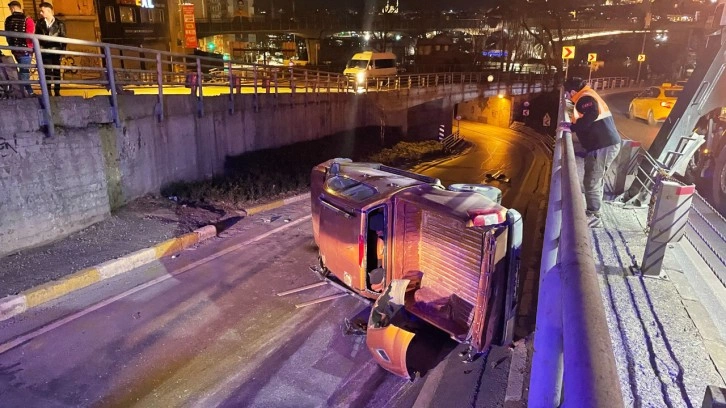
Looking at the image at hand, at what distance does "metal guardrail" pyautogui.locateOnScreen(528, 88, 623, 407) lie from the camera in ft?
3.95

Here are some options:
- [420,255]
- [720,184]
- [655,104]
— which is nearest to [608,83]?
[655,104]

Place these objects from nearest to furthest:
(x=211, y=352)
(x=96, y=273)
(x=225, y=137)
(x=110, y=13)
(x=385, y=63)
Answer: (x=211, y=352), (x=96, y=273), (x=225, y=137), (x=385, y=63), (x=110, y=13)

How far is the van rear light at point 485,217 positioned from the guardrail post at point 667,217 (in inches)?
60.0

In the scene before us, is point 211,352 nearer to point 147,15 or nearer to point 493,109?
point 147,15

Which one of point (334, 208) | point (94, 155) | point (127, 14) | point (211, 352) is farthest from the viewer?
point (127, 14)

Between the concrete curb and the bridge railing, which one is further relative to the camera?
the bridge railing

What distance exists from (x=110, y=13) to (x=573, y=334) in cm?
3884

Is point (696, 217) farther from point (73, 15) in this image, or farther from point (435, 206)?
point (73, 15)

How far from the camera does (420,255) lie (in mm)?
5492

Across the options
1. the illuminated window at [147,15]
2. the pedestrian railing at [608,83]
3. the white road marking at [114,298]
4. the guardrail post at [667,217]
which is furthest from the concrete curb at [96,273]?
the pedestrian railing at [608,83]

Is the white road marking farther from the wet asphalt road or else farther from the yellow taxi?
the yellow taxi

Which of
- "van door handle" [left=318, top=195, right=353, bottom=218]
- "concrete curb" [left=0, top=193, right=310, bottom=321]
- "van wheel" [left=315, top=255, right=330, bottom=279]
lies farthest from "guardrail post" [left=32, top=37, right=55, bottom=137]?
"van wheel" [left=315, top=255, right=330, bottom=279]

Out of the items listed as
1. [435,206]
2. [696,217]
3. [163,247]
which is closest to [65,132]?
[163,247]

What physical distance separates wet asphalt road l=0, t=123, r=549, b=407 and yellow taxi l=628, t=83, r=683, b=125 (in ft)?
55.0
